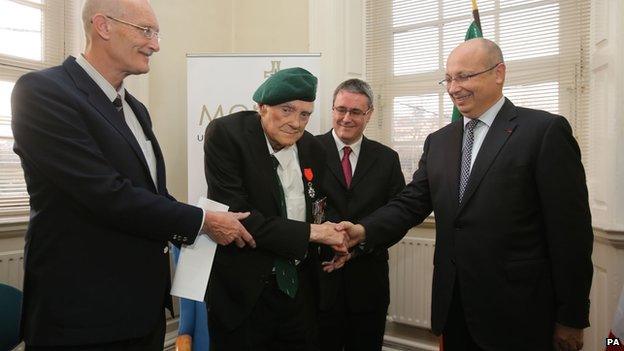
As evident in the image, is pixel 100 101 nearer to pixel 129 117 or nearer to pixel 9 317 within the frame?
pixel 129 117

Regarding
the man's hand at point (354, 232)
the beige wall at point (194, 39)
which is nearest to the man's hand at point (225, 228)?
the man's hand at point (354, 232)

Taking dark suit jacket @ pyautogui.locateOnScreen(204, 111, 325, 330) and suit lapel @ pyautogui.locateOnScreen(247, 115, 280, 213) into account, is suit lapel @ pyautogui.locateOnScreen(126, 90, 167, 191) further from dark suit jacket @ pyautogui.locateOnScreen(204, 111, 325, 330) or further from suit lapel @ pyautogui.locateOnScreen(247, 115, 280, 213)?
suit lapel @ pyautogui.locateOnScreen(247, 115, 280, 213)

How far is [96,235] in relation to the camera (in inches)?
50.4

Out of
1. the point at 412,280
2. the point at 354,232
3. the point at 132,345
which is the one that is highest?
the point at 354,232

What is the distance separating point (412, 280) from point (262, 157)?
84.1 inches

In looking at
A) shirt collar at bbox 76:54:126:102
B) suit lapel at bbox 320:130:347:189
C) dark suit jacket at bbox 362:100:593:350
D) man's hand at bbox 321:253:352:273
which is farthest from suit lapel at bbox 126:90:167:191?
dark suit jacket at bbox 362:100:593:350

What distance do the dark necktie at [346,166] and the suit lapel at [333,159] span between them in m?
0.04

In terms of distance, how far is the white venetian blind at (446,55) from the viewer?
3.07 m

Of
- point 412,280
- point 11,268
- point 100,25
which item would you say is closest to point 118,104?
point 100,25

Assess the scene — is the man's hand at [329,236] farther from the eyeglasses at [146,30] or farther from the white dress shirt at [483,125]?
the eyeglasses at [146,30]

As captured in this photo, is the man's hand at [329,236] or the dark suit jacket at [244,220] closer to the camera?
the dark suit jacket at [244,220]

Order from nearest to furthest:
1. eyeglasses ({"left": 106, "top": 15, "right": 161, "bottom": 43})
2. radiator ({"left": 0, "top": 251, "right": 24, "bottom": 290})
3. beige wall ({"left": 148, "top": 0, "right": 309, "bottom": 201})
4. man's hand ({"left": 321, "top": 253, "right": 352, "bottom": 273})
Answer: eyeglasses ({"left": 106, "top": 15, "right": 161, "bottom": 43}) → man's hand ({"left": 321, "top": 253, "right": 352, "bottom": 273}) → radiator ({"left": 0, "top": 251, "right": 24, "bottom": 290}) → beige wall ({"left": 148, "top": 0, "right": 309, "bottom": 201})

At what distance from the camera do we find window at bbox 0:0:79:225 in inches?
112

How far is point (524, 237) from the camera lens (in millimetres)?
→ 1575
